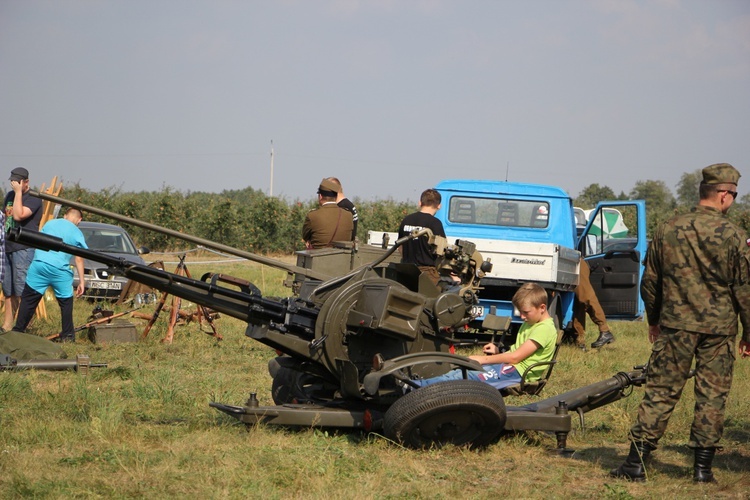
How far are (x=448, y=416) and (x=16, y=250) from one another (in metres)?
7.45

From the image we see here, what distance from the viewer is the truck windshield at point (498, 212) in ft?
46.4

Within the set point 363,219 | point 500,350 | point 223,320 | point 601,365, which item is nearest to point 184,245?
point 363,219

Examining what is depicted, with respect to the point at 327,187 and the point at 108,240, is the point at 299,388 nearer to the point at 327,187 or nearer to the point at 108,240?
the point at 327,187

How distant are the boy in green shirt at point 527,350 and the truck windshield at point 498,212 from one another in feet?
23.7

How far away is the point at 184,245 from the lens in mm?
42125

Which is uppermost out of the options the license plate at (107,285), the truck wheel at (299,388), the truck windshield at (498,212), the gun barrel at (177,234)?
the truck windshield at (498,212)

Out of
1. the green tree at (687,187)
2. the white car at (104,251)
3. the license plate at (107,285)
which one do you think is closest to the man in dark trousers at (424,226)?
the white car at (104,251)

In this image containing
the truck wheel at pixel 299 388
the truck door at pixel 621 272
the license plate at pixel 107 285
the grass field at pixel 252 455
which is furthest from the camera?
the license plate at pixel 107 285

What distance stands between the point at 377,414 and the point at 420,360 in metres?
0.61

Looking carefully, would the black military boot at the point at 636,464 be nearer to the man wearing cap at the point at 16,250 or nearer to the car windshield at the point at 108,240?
the man wearing cap at the point at 16,250

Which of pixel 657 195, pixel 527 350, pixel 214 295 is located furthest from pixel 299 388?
pixel 657 195

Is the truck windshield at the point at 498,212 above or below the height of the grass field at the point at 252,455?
above

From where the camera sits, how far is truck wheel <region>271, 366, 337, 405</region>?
693 cm

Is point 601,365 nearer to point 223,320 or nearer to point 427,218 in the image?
point 427,218
